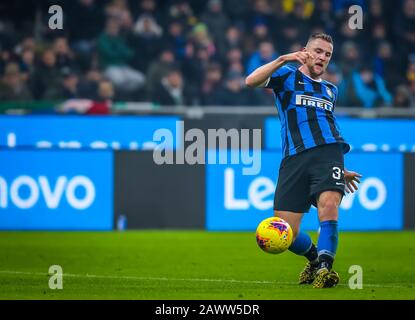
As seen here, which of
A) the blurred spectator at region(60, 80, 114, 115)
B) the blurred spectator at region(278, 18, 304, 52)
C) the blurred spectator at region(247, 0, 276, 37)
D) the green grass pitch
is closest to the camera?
the green grass pitch

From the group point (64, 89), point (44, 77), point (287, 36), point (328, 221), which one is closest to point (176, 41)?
point (287, 36)

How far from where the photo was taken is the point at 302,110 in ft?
29.7

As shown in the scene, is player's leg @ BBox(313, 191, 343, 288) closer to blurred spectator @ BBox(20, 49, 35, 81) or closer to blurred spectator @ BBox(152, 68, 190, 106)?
blurred spectator @ BBox(152, 68, 190, 106)

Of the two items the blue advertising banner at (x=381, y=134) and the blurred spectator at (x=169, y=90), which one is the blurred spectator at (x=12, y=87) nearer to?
the blurred spectator at (x=169, y=90)

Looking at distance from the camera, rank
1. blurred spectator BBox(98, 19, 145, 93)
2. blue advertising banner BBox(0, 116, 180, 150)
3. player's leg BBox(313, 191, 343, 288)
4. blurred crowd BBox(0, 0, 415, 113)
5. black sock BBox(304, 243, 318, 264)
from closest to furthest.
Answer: player's leg BBox(313, 191, 343, 288), black sock BBox(304, 243, 318, 264), blue advertising banner BBox(0, 116, 180, 150), blurred crowd BBox(0, 0, 415, 113), blurred spectator BBox(98, 19, 145, 93)

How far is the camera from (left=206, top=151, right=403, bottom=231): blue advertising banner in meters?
15.2

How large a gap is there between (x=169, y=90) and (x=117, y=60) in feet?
4.38

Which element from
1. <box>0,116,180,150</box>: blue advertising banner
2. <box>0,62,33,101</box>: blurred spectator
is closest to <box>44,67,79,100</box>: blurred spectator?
<box>0,62,33,101</box>: blurred spectator

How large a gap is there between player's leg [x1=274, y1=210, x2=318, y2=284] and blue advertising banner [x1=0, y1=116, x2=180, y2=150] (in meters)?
6.30

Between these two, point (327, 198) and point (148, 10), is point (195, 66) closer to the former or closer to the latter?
point (148, 10)

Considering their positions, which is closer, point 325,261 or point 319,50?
point 325,261

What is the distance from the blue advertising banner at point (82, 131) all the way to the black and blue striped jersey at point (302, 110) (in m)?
6.27

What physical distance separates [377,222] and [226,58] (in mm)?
5002

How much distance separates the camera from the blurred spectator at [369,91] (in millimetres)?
18031
